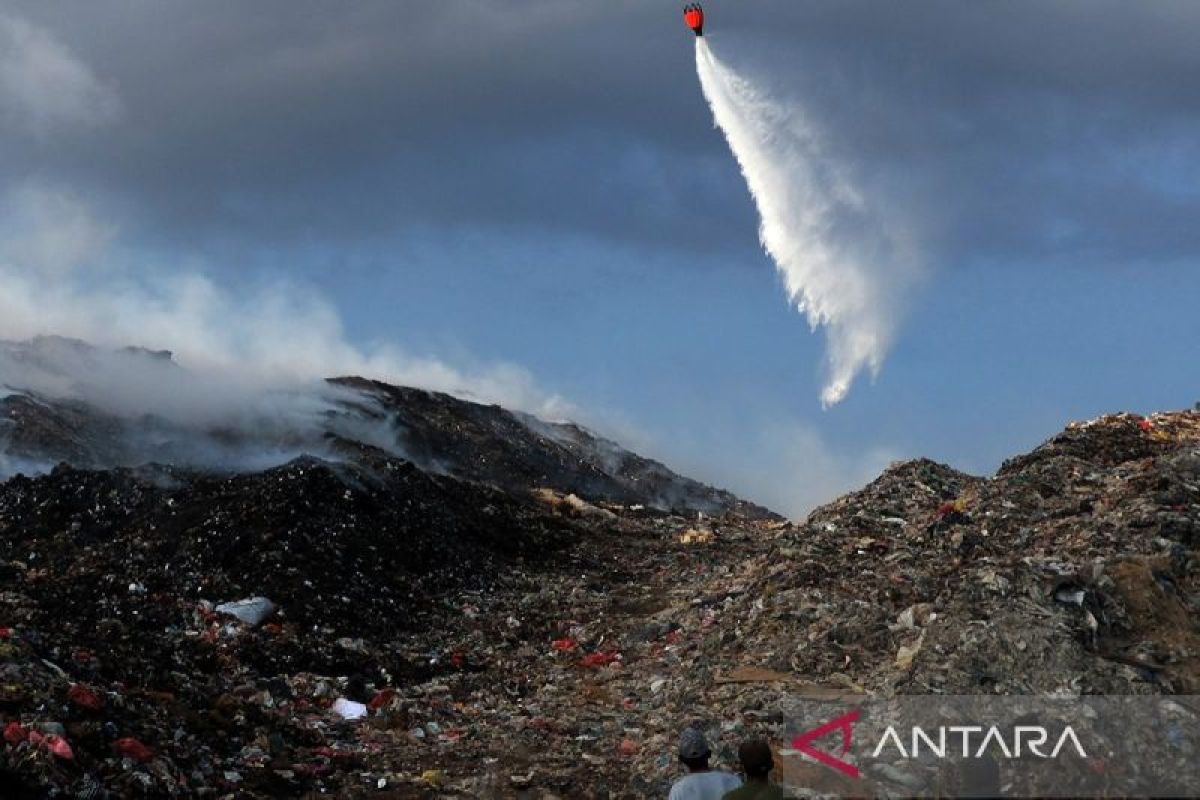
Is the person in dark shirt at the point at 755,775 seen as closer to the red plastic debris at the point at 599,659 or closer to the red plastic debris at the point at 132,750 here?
the red plastic debris at the point at 132,750

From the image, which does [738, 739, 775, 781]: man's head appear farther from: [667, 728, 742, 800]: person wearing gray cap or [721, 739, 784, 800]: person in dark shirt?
[667, 728, 742, 800]: person wearing gray cap

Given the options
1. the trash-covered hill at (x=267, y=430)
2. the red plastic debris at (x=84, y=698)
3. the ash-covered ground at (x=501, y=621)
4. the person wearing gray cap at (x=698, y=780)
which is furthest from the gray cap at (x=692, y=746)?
the trash-covered hill at (x=267, y=430)

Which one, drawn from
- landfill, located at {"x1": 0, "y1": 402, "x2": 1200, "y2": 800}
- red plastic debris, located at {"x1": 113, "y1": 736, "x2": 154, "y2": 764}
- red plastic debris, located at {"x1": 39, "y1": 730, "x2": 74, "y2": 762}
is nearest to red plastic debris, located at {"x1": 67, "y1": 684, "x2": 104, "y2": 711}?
landfill, located at {"x1": 0, "y1": 402, "x2": 1200, "y2": 800}

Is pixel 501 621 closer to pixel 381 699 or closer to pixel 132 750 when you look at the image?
pixel 381 699

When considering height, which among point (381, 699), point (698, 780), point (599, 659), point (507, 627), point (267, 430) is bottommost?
point (698, 780)

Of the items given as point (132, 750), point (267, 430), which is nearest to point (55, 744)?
point (132, 750)

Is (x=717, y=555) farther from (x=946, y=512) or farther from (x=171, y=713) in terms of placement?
(x=171, y=713)
